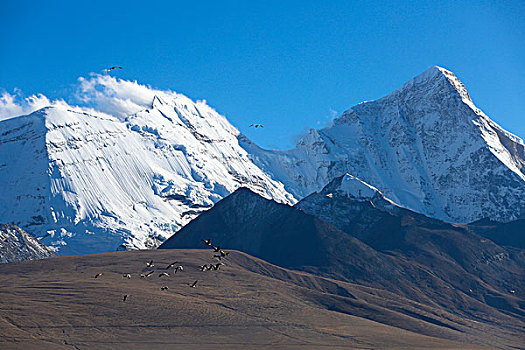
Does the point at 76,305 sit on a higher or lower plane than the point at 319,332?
higher

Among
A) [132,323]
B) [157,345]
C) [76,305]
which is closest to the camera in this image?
[157,345]

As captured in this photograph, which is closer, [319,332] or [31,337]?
[31,337]

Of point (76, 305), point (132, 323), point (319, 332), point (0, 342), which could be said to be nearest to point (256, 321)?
point (319, 332)

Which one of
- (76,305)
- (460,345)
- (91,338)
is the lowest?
(460,345)

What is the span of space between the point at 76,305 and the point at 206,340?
4407cm

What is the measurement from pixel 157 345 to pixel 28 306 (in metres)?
46.0

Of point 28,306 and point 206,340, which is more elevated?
point 28,306

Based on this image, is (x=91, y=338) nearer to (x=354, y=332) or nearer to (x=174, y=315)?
(x=174, y=315)

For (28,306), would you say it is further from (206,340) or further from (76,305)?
(206,340)

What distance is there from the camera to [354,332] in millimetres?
191000

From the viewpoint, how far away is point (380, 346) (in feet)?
586

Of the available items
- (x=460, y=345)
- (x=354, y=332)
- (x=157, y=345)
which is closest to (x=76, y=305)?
(x=157, y=345)

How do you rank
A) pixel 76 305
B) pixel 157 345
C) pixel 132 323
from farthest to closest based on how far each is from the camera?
pixel 76 305, pixel 132 323, pixel 157 345

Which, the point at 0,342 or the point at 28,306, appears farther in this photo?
the point at 28,306
